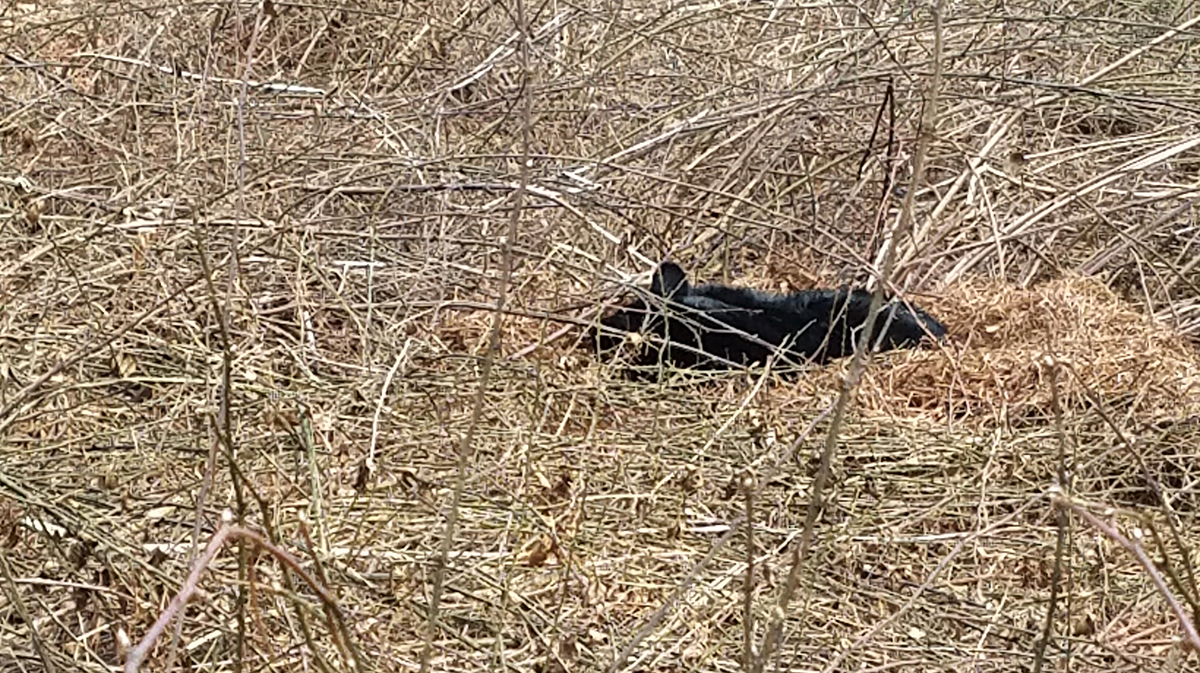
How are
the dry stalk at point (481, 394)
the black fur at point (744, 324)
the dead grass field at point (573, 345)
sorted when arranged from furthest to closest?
the black fur at point (744, 324), the dead grass field at point (573, 345), the dry stalk at point (481, 394)

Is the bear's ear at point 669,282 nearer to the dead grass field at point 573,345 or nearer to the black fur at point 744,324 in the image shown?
the black fur at point 744,324

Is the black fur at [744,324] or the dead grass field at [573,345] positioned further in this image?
the black fur at [744,324]

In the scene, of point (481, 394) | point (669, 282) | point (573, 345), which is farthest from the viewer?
point (669, 282)

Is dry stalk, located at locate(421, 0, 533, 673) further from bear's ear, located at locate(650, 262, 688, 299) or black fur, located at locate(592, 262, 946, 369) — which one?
bear's ear, located at locate(650, 262, 688, 299)

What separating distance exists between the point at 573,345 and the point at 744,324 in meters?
0.53

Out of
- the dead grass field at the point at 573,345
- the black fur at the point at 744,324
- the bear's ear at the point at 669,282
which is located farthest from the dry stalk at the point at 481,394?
the bear's ear at the point at 669,282

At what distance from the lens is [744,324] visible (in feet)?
13.7

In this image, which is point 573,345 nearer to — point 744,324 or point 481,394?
point 744,324

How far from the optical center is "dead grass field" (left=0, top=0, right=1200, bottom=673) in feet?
8.10

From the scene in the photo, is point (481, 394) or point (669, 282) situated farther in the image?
point (669, 282)

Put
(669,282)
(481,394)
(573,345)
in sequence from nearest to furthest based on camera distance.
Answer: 1. (481,394)
2. (573,345)
3. (669,282)

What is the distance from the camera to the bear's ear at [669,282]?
4.14 m

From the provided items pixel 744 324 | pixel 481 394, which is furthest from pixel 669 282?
pixel 481 394

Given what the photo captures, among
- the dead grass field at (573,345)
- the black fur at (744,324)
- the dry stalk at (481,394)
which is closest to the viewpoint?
the dry stalk at (481,394)
